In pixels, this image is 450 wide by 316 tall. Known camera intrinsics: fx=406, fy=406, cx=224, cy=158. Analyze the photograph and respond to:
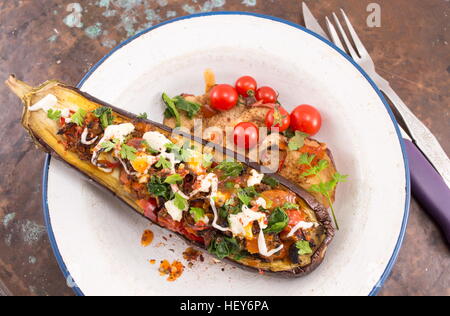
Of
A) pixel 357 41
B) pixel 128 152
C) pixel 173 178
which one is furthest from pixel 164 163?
pixel 357 41

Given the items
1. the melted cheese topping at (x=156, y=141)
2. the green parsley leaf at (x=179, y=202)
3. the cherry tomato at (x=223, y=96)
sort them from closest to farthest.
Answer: the green parsley leaf at (x=179, y=202)
the melted cheese topping at (x=156, y=141)
the cherry tomato at (x=223, y=96)

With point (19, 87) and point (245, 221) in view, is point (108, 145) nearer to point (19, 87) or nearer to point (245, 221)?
point (19, 87)

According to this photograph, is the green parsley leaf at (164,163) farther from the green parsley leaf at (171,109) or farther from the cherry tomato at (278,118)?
the cherry tomato at (278,118)

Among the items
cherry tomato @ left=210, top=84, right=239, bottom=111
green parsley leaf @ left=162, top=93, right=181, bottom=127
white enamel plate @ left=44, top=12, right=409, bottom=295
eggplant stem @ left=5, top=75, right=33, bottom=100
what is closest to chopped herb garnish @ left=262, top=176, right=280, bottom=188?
white enamel plate @ left=44, top=12, right=409, bottom=295

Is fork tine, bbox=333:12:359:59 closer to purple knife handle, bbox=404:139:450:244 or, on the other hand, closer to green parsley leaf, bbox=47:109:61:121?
purple knife handle, bbox=404:139:450:244

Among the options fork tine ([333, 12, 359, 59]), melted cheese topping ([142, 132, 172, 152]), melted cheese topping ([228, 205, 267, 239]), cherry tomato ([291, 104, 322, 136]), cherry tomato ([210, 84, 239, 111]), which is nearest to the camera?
melted cheese topping ([228, 205, 267, 239])

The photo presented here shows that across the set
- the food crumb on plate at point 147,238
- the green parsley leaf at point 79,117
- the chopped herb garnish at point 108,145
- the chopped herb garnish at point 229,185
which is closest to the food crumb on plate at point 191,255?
the food crumb on plate at point 147,238

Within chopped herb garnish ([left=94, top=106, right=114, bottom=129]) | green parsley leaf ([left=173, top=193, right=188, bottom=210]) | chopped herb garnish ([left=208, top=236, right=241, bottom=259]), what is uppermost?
chopped herb garnish ([left=94, top=106, right=114, bottom=129])

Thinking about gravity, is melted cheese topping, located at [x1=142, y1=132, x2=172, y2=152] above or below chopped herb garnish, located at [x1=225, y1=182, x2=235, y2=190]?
above

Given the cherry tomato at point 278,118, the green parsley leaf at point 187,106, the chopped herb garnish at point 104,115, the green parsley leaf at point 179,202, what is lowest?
the green parsley leaf at point 179,202
